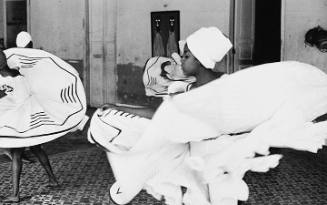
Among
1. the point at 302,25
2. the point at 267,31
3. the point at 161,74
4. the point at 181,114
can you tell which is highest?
the point at 302,25

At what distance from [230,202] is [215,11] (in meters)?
6.19

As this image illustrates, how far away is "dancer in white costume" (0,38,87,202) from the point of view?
495 centimetres

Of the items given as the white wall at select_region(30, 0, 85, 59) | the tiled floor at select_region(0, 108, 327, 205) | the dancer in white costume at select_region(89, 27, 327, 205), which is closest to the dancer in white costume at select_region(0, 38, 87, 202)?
the tiled floor at select_region(0, 108, 327, 205)

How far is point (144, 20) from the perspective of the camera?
1042 cm

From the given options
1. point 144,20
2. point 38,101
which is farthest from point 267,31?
point 38,101

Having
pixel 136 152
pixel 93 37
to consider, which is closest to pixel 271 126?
pixel 136 152

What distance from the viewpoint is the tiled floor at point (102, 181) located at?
17.4 ft

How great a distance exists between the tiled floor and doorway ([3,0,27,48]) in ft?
15.8

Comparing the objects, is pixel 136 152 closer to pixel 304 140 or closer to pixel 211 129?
pixel 211 129

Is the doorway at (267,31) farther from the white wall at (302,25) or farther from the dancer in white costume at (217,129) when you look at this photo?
the dancer in white costume at (217,129)

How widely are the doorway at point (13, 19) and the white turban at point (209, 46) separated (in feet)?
28.2

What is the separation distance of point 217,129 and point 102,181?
259 cm

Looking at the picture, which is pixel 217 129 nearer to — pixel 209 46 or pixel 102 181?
pixel 209 46

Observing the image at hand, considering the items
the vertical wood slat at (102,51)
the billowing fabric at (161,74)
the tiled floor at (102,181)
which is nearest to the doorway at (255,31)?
the billowing fabric at (161,74)
